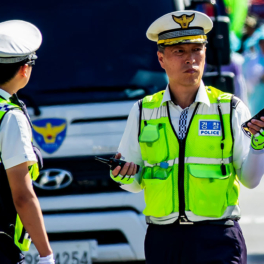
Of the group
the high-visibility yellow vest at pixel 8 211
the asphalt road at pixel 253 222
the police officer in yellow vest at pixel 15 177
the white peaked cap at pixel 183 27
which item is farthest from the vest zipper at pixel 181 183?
the asphalt road at pixel 253 222

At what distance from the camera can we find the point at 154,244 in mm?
3531

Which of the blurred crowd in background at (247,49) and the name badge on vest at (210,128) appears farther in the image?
the blurred crowd in background at (247,49)

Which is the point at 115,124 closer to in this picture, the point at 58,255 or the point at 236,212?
the point at 58,255

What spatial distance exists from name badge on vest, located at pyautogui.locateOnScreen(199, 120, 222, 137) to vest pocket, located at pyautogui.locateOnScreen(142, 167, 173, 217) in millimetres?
260

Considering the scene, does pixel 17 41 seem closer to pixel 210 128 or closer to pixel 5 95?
pixel 5 95

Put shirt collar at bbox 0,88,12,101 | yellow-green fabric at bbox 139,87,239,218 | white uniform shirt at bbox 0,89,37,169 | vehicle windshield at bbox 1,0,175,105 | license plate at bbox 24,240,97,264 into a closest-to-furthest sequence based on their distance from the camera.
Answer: white uniform shirt at bbox 0,89,37,169 < shirt collar at bbox 0,88,12,101 < yellow-green fabric at bbox 139,87,239,218 < license plate at bbox 24,240,97,264 < vehicle windshield at bbox 1,0,175,105

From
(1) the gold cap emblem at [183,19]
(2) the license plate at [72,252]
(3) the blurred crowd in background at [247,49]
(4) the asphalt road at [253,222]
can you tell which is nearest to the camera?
(1) the gold cap emblem at [183,19]

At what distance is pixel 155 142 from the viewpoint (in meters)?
3.55

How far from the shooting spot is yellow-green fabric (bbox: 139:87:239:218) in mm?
3443

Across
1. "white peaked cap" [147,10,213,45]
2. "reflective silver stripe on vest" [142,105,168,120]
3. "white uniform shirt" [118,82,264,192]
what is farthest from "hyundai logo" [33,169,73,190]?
"white peaked cap" [147,10,213,45]

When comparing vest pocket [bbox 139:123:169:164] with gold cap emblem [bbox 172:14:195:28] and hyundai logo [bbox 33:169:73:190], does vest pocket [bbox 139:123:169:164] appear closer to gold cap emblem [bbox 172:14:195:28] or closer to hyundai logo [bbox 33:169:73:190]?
gold cap emblem [bbox 172:14:195:28]

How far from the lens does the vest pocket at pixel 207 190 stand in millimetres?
3432

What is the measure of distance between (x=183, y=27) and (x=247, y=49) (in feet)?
34.6

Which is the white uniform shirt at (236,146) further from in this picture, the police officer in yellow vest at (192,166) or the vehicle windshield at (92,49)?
the vehicle windshield at (92,49)
